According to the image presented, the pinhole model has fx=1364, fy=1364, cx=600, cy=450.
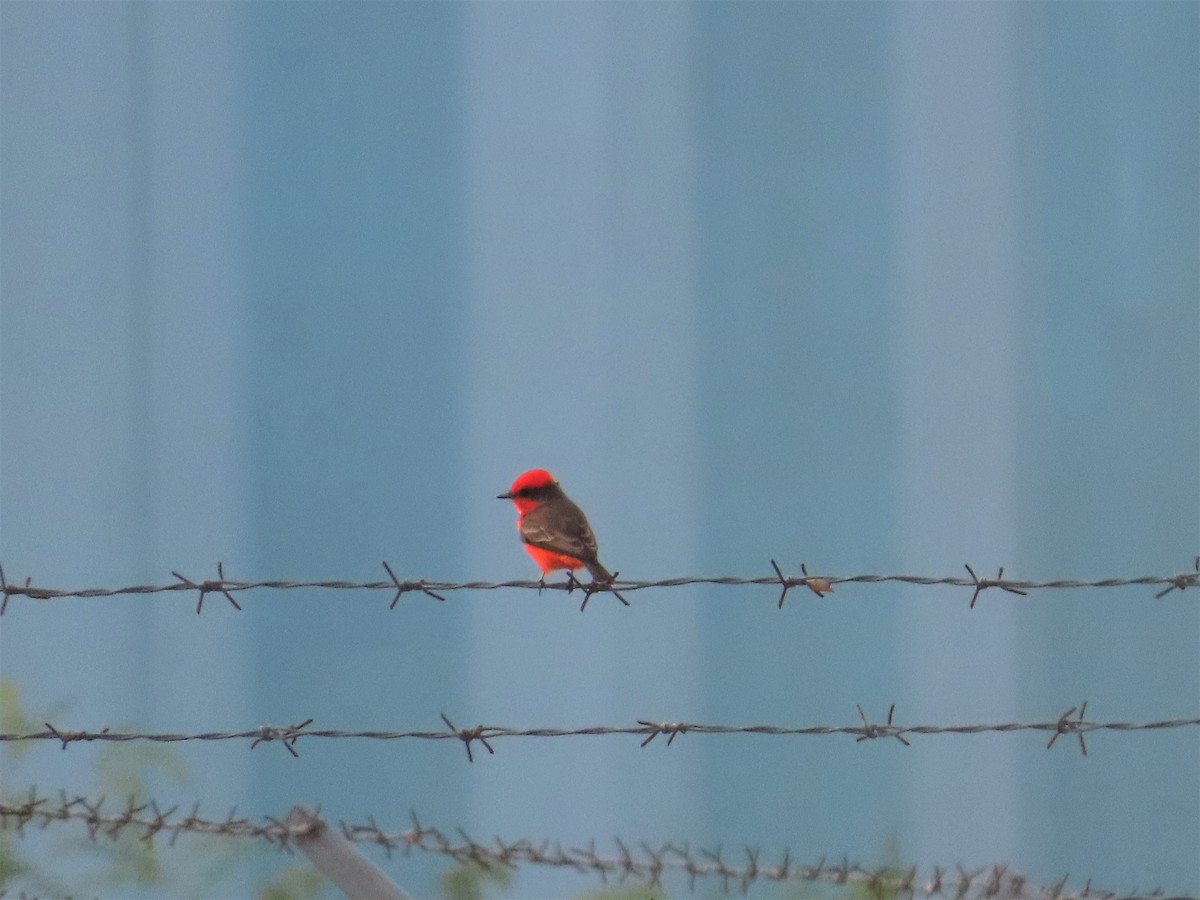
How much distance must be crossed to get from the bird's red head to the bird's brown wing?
0.27 ft

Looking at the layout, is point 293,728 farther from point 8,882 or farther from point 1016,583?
point 8,882

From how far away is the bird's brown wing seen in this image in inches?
185

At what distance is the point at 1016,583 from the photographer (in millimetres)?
3359

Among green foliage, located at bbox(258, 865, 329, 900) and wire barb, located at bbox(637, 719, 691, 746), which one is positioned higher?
wire barb, located at bbox(637, 719, 691, 746)

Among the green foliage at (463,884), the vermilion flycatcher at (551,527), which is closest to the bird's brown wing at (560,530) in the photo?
the vermilion flycatcher at (551,527)

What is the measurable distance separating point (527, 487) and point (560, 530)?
38 cm

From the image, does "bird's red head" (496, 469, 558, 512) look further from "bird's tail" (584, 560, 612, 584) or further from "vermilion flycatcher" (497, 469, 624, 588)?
"bird's tail" (584, 560, 612, 584)

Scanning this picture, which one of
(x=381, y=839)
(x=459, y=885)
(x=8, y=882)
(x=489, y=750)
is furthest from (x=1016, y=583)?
(x=8, y=882)

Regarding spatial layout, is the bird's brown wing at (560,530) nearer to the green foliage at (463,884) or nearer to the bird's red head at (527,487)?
the bird's red head at (527,487)

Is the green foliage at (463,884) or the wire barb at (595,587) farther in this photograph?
the green foliage at (463,884)

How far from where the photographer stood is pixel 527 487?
515 cm

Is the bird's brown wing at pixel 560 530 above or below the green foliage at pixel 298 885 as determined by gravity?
above

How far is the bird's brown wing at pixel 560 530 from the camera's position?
4.71 meters

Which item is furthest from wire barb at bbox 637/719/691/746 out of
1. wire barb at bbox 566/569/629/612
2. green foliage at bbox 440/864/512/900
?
green foliage at bbox 440/864/512/900
